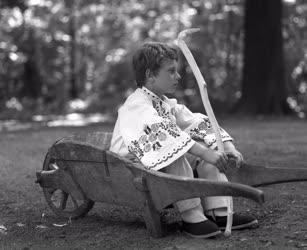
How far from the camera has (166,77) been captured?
4133 millimetres

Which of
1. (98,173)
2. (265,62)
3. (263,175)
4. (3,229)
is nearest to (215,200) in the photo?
(263,175)

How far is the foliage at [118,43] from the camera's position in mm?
17984

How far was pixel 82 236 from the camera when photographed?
13.4 ft

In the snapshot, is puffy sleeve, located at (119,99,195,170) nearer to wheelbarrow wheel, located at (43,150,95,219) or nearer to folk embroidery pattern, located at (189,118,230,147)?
folk embroidery pattern, located at (189,118,230,147)

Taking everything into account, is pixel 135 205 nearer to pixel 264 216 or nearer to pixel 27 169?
pixel 264 216

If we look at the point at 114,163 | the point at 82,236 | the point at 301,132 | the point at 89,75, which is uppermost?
the point at 114,163

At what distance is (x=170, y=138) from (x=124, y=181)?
1.30ft

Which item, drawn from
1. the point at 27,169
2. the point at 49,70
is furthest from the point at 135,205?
the point at 49,70

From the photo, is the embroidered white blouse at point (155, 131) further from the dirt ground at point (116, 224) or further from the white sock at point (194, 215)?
the dirt ground at point (116, 224)

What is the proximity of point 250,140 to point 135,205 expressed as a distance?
192 inches

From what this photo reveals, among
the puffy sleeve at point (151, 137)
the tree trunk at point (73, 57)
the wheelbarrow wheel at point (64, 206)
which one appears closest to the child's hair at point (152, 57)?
the puffy sleeve at point (151, 137)

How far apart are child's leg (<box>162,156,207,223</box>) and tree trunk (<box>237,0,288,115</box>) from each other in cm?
959

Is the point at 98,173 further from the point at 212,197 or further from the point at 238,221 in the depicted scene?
the point at 238,221

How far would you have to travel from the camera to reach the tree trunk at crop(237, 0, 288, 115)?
13.4 metres
